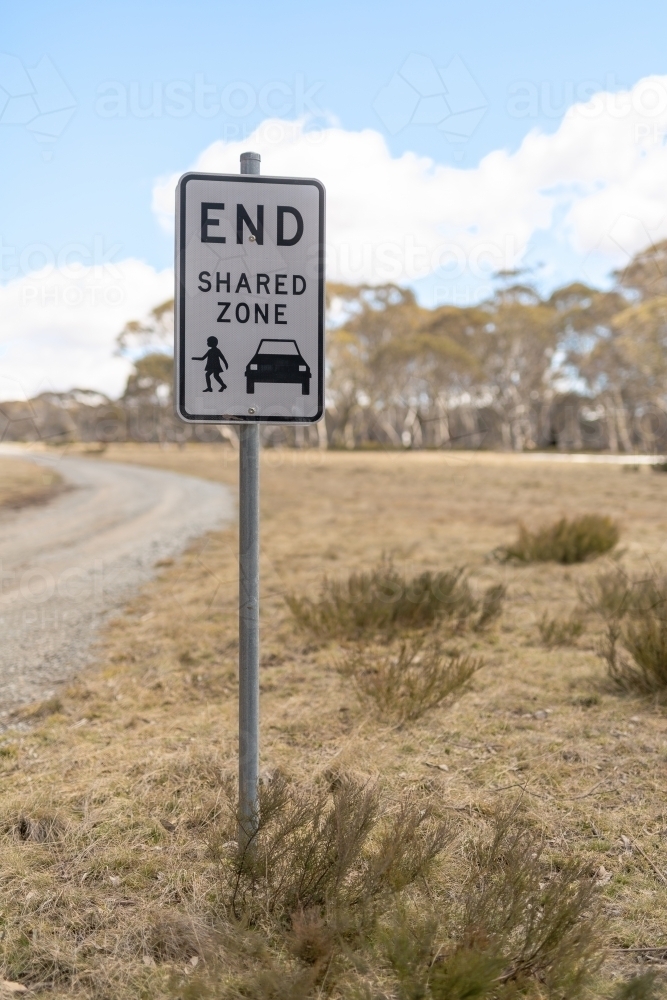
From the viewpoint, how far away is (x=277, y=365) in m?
2.47

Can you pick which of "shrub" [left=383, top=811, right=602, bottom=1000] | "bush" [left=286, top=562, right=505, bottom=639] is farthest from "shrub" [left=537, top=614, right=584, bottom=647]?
"shrub" [left=383, top=811, right=602, bottom=1000]

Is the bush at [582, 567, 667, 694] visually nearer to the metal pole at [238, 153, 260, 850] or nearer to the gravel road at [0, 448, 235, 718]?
the metal pole at [238, 153, 260, 850]

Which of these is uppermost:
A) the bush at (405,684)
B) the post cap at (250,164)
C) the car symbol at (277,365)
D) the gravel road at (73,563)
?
the post cap at (250,164)

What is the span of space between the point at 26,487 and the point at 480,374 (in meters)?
36.3

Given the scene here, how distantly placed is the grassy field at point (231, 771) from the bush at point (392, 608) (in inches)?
6.7

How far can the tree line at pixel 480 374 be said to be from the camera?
48.8m

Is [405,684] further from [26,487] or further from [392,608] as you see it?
[26,487]

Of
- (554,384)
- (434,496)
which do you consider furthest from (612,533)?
(554,384)

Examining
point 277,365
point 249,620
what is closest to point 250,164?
point 277,365

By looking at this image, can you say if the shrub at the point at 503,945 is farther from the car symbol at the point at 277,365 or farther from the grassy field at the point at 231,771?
the car symbol at the point at 277,365

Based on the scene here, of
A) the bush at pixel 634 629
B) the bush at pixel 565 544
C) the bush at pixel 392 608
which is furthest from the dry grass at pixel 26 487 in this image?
the bush at pixel 634 629

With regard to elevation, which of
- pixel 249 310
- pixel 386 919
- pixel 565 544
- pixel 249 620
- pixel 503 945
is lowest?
pixel 386 919

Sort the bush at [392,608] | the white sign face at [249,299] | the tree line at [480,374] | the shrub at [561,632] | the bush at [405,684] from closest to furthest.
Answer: the white sign face at [249,299] < the bush at [405,684] < the shrub at [561,632] < the bush at [392,608] < the tree line at [480,374]

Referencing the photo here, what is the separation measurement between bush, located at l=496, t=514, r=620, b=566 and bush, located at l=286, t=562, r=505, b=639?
2.66m
